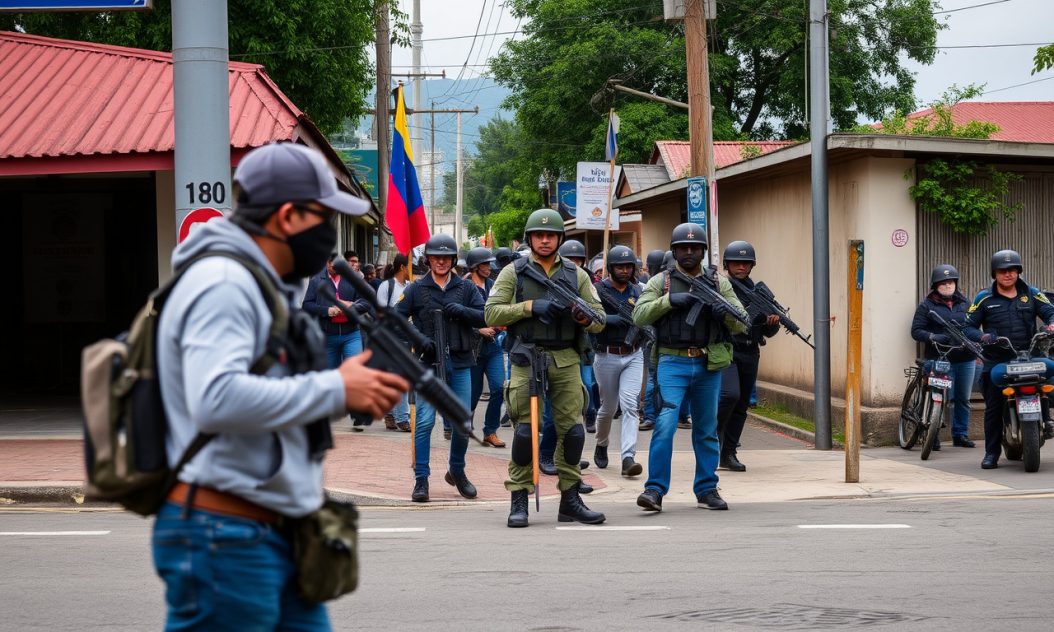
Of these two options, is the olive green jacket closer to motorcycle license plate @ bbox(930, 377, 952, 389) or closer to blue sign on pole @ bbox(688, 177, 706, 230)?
motorcycle license plate @ bbox(930, 377, 952, 389)

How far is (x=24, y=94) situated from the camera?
610 inches

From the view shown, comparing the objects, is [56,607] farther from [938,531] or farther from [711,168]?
[711,168]

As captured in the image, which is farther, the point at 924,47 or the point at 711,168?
the point at 924,47

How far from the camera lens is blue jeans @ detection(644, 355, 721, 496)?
9.11 meters

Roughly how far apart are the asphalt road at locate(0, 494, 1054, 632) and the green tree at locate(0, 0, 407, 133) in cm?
1661

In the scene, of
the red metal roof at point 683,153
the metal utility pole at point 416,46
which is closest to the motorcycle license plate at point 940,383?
the red metal roof at point 683,153

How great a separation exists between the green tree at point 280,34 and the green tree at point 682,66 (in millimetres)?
19967

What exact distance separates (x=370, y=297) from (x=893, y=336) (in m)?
11.3

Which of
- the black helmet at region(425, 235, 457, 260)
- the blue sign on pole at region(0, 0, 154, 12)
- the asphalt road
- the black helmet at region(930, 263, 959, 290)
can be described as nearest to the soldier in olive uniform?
the asphalt road

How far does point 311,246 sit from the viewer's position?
3.23 meters

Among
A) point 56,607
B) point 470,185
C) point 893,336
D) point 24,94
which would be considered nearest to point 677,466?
point 893,336

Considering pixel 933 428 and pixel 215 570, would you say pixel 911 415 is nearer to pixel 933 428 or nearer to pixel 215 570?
pixel 933 428

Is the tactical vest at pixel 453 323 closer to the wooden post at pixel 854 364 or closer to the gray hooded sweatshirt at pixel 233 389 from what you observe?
the wooden post at pixel 854 364

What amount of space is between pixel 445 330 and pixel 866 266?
557 cm
